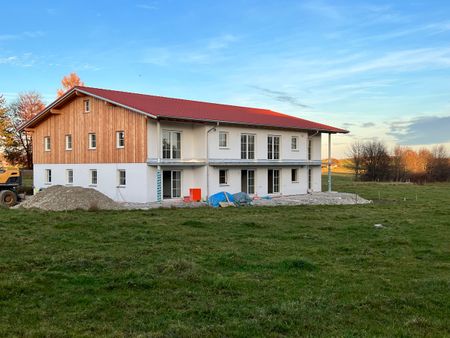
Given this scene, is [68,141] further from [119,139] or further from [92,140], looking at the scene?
[119,139]

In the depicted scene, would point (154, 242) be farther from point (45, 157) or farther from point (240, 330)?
point (45, 157)

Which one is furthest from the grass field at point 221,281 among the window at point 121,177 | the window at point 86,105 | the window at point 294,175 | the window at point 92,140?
the window at point 294,175

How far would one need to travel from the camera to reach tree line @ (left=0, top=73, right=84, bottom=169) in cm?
5150

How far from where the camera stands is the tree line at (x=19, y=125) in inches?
2028

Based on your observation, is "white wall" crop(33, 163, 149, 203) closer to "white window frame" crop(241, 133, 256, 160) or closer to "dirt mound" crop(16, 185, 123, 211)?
"dirt mound" crop(16, 185, 123, 211)

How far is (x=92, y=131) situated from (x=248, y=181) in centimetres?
1132

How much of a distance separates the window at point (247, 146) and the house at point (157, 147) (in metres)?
0.07

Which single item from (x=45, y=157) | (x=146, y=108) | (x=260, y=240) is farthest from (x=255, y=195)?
(x=260, y=240)

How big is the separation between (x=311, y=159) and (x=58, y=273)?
30.2 metres

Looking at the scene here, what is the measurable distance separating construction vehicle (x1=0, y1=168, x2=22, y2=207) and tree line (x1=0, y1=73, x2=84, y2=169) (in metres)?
25.6

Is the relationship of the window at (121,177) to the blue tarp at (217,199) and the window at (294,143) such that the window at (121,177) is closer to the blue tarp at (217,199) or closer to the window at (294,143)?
the blue tarp at (217,199)

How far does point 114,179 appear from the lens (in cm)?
2716

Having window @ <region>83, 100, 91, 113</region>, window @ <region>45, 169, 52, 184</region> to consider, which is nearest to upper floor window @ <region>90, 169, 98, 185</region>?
window @ <region>83, 100, 91, 113</region>

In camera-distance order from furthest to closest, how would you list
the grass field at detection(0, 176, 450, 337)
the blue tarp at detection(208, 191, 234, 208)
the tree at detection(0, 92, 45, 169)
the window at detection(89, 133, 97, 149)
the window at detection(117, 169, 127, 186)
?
the tree at detection(0, 92, 45, 169), the window at detection(89, 133, 97, 149), the window at detection(117, 169, 127, 186), the blue tarp at detection(208, 191, 234, 208), the grass field at detection(0, 176, 450, 337)
